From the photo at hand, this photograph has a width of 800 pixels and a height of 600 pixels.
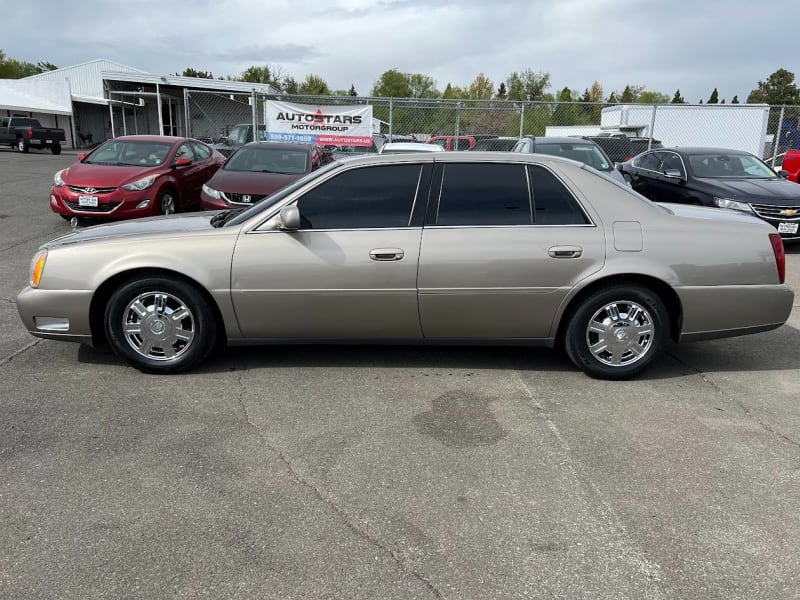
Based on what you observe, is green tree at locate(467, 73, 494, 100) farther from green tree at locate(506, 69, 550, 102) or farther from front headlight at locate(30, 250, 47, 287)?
front headlight at locate(30, 250, 47, 287)

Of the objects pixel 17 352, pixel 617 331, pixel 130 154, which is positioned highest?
pixel 130 154

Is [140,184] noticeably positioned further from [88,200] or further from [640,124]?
[640,124]

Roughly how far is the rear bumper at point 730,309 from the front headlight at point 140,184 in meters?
7.83

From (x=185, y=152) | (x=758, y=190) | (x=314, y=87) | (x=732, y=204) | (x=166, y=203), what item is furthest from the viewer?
(x=314, y=87)

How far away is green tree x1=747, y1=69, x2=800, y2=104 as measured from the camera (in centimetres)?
8019

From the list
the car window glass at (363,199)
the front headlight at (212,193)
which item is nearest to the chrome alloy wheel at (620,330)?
the car window glass at (363,199)

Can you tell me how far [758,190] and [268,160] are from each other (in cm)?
730

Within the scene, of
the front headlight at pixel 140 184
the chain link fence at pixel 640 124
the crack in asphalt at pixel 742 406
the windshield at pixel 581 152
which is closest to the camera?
the crack in asphalt at pixel 742 406

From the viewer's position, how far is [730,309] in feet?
14.6

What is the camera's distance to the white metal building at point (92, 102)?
122 feet

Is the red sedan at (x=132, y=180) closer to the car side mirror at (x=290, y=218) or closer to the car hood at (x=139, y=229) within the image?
the car hood at (x=139, y=229)

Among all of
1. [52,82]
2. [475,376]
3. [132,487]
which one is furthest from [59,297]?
[52,82]

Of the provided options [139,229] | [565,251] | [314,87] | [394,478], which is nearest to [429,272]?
[565,251]

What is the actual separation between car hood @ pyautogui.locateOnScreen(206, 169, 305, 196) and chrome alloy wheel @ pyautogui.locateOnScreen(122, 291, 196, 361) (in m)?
4.90
